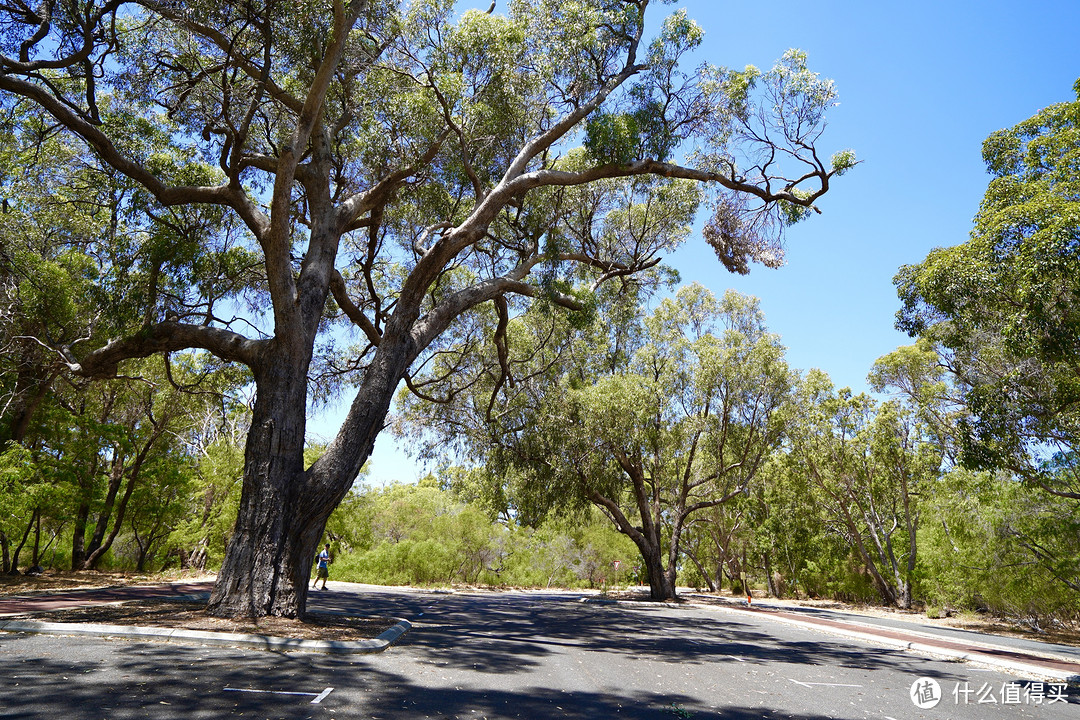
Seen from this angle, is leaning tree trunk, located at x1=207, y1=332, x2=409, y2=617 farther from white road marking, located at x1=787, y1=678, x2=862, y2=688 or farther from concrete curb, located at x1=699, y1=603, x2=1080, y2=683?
concrete curb, located at x1=699, y1=603, x2=1080, y2=683

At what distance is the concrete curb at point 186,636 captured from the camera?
6469mm

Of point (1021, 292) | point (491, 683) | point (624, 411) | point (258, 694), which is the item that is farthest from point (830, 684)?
point (624, 411)

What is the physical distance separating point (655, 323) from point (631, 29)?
45.3 ft

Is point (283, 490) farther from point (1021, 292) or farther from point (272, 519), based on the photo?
point (1021, 292)

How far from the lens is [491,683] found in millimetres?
5758

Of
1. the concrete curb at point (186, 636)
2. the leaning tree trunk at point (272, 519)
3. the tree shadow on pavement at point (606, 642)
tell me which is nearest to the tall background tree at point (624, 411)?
the tree shadow on pavement at point (606, 642)

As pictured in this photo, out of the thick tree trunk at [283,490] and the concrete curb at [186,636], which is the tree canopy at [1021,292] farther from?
the concrete curb at [186,636]

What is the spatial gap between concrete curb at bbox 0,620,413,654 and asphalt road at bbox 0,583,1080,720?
24 cm

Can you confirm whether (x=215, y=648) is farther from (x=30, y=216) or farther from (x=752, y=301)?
(x=752, y=301)

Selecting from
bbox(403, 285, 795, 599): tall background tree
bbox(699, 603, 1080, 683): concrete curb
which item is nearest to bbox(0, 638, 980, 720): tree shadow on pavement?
bbox(699, 603, 1080, 683): concrete curb

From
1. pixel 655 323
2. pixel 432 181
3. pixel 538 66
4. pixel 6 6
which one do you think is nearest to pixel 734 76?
pixel 538 66

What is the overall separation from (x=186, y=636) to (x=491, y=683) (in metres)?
3.41

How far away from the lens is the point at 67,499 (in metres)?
14.3

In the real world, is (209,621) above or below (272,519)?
below
